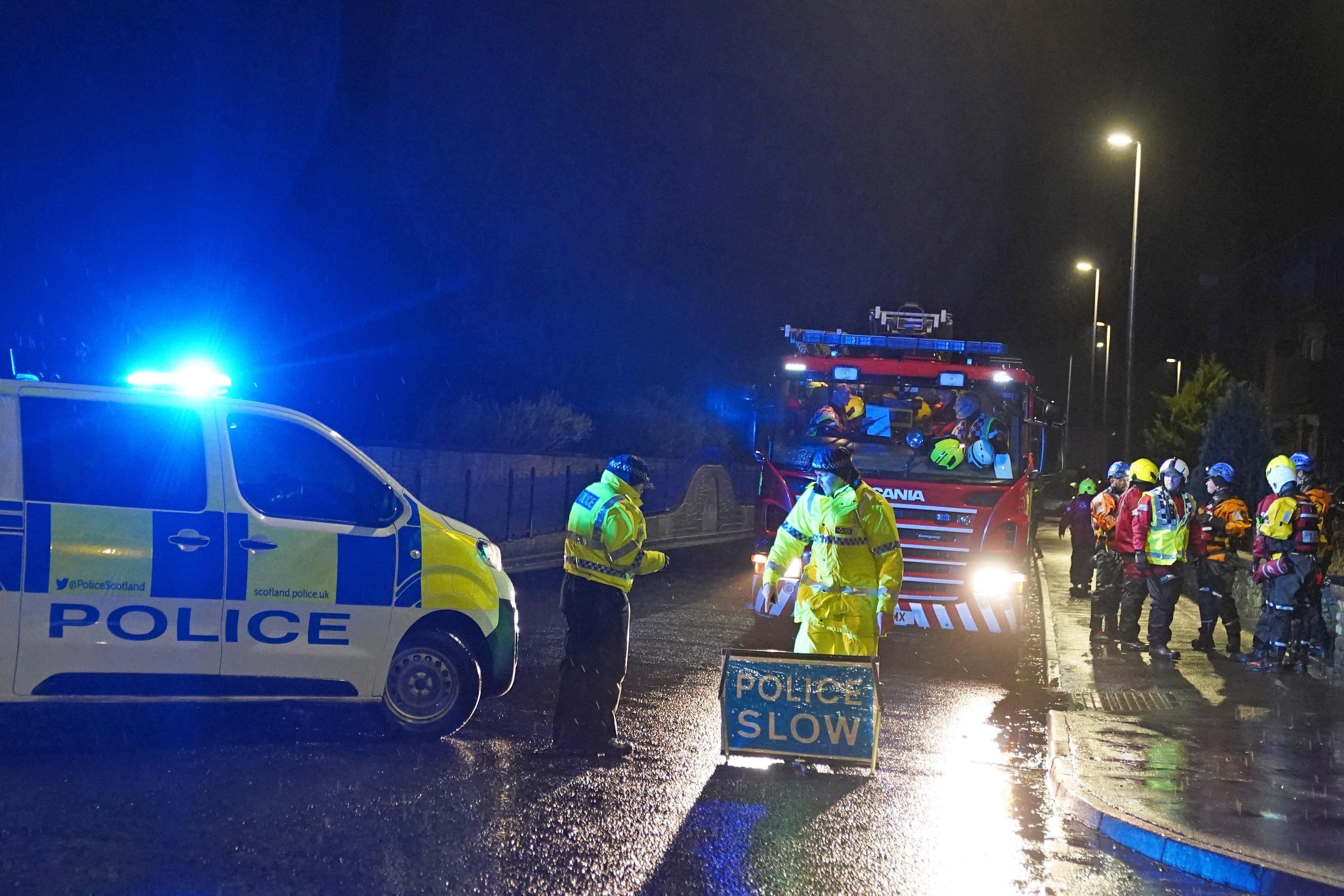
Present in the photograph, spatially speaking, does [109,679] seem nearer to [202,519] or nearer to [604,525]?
[202,519]

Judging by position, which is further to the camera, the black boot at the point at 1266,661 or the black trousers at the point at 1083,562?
the black trousers at the point at 1083,562

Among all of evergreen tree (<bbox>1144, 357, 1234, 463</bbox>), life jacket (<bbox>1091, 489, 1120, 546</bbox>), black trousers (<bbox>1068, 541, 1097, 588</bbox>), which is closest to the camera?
life jacket (<bbox>1091, 489, 1120, 546</bbox>)

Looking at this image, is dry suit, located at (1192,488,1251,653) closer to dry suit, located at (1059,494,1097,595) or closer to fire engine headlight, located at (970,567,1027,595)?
fire engine headlight, located at (970,567,1027,595)

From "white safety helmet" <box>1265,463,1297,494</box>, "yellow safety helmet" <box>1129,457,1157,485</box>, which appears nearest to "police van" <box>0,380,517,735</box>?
"white safety helmet" <box>1265,463,1297,494</box>

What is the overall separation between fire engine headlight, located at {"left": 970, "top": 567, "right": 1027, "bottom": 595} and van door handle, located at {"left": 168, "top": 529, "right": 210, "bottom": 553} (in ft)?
24.2

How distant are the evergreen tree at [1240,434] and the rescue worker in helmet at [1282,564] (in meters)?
14.3

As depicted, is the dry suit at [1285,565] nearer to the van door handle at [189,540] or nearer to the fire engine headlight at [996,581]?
the fire engine headlight at [996,581]

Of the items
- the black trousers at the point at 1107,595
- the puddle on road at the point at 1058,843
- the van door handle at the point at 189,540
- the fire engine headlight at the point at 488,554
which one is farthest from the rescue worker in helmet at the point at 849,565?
the black trousers at the point at 1107,595

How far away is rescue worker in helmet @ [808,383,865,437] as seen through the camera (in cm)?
1290

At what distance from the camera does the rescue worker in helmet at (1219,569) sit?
13094mm

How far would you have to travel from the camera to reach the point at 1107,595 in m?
14.1

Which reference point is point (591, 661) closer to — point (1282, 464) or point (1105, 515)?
point (1282, 464)

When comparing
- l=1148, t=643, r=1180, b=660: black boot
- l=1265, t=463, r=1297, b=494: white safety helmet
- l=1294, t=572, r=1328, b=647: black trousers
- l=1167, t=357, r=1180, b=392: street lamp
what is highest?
l=1167, t=357, r=1180, b=392: street lamp

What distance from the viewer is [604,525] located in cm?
741
